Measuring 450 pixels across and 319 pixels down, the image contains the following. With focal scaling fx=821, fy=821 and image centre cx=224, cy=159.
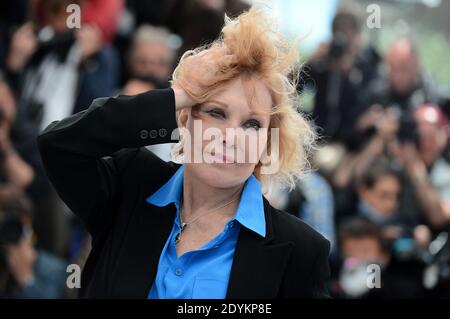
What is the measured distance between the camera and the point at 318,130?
4.87 meters

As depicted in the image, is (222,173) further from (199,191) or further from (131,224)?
(131,224)

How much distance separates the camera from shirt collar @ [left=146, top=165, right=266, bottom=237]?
222cm

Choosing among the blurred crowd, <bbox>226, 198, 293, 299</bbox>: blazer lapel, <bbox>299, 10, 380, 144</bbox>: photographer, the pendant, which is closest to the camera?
<bbox>226, 198, 293, 299</bbox>: blazer lapel

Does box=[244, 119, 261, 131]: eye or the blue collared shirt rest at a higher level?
box=[244, 119, 261, 131]: eye

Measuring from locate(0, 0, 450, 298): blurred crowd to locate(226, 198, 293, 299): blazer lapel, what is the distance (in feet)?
7.78

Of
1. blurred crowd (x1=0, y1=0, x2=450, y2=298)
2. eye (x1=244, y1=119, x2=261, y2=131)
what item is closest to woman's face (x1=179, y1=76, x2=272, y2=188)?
eye (x1=244, y1=119, x2=261, y2=131)

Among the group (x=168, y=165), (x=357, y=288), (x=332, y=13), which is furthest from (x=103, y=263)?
(x=332, y=13)

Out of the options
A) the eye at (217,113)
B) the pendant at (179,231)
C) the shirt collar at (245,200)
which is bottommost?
the pendant at (179,231)

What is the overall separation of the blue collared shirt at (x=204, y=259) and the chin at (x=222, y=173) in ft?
0.27

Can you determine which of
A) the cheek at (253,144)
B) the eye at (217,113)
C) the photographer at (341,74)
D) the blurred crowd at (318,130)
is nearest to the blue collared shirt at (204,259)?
the cheek at (253,144)

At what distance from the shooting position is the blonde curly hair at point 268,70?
7.18 feet

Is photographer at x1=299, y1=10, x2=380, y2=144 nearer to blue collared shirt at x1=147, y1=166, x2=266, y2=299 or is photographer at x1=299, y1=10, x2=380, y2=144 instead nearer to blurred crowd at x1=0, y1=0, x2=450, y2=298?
blurred crowd at x1=0, y1=0, x2=450, y2=298

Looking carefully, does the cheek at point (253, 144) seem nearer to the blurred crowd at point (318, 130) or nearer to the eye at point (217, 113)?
the eye at point (217, 113)
